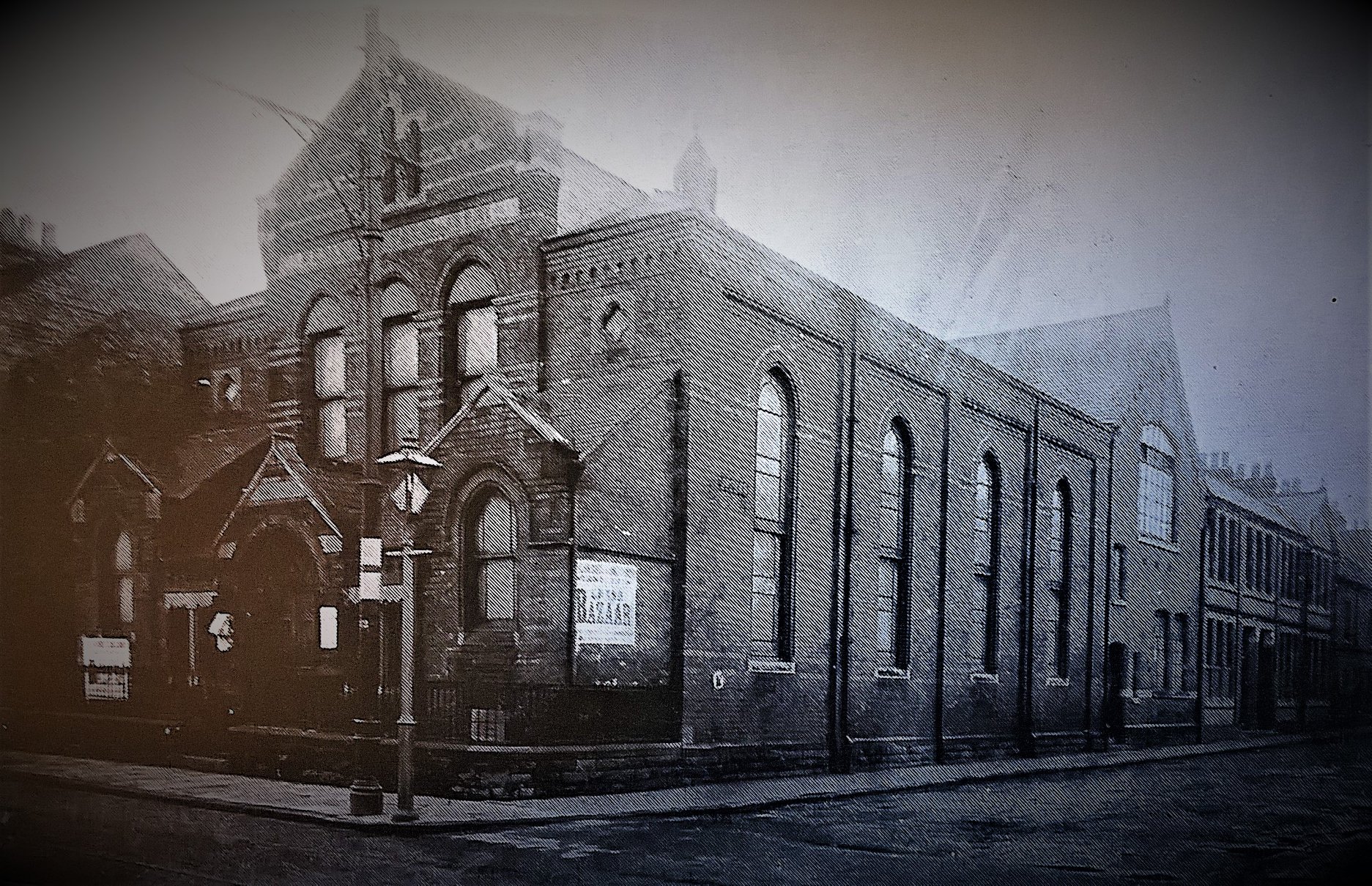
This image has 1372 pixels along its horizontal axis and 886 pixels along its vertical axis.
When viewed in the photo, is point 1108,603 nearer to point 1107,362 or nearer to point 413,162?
point 1107,362

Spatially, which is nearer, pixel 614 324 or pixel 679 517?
pixel 614 324

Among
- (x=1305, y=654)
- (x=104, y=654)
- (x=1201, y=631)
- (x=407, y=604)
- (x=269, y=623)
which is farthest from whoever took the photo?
(x=104, y=654)

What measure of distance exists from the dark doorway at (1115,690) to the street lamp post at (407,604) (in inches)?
182

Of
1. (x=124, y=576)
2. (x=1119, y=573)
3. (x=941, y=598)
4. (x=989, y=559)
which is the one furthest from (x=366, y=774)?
(x=1119, y=573)

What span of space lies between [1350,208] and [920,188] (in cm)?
271

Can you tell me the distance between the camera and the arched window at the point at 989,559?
805 cm

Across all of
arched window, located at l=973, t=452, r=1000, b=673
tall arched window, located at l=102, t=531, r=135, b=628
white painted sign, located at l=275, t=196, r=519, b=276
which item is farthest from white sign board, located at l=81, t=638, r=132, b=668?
arched window, located at l=973, t=452, r=1000, b=673

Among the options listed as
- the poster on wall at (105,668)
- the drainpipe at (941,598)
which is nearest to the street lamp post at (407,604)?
the poster on wall at (105,668)

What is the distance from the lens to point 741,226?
7.89m

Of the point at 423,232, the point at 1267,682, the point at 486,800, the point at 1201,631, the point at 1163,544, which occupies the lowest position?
the point at 486,800

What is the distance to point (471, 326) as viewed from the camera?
26.6ft

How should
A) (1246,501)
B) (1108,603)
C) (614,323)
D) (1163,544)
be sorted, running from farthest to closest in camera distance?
(614,323) → (1108,603) → (1163,544) → (1246,501)

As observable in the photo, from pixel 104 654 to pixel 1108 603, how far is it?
7.11 metres

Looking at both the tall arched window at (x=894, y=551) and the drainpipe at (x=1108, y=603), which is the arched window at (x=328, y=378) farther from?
the drainpipe at (x=1108, y=603)
